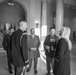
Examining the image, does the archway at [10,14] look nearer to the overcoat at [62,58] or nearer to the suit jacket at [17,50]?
the suit jacket at [17,50]

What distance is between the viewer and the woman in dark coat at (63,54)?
109 inches

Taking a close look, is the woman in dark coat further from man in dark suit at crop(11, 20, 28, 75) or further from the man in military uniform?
the man in military uniform

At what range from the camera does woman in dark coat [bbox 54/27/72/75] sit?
276 cm

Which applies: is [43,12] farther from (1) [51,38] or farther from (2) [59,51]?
(2) [59,51]

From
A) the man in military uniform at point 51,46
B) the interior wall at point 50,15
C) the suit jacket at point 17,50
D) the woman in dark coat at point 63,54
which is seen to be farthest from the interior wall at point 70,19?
the suit jacket at point 17,50

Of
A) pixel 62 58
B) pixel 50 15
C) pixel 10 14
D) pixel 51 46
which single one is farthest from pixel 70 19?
pixel 62 58

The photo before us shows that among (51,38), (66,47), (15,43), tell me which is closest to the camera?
(66,47)

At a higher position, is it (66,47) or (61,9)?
(61,9)

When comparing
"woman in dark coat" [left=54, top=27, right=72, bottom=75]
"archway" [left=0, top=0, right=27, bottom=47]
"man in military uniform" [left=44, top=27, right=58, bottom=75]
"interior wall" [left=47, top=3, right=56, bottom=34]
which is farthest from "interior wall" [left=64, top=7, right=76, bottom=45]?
"woman in dark coat" [left=54, top=27, right=72, bottom=75]

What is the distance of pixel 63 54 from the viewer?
2.81 m

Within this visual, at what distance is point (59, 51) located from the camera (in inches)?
110

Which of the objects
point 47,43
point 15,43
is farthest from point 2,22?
point 15,43

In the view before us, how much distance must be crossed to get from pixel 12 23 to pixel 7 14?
3.74 feet

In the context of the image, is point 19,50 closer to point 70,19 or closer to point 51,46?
point 51,46
